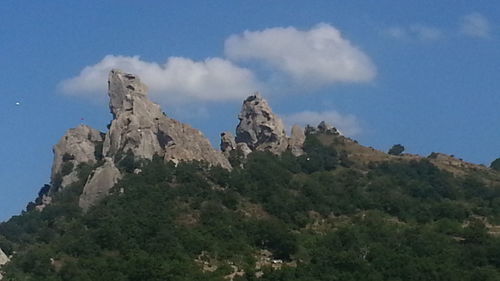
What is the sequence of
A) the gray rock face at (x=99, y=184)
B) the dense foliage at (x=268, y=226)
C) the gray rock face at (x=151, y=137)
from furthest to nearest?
the gray rock face at (x=151, y=137)
the gray rock face at (x=99, y=184)
the dense foliage at (x=268, y=226)

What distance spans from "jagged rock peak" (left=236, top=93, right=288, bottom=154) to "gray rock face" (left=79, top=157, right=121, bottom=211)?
22.9 metres

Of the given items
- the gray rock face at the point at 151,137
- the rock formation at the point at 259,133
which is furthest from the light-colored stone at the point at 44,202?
the rock formation at the point at 259,133

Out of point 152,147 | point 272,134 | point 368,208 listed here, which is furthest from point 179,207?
point 272,134

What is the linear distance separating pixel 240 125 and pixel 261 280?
44672 millimetres

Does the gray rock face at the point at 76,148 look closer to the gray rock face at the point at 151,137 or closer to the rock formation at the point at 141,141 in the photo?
the rock formation at the point at 141,141

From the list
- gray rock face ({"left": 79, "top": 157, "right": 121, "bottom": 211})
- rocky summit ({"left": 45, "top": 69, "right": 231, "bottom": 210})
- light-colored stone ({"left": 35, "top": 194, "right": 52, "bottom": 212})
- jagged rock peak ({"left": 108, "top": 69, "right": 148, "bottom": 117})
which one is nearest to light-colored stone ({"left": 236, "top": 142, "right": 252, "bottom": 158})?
rocky summit ({"left": 45, "top": 69, "right": 231, "bottom": 210})

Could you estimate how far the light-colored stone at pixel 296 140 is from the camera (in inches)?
4432

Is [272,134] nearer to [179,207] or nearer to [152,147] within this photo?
[152,147]

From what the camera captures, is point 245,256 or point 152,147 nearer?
point 245,256

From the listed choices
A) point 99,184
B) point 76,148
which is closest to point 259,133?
point 76,148

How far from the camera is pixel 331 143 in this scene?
381 ft

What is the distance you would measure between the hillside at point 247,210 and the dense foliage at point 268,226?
16 centimetres

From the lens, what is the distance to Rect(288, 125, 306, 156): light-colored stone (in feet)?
369

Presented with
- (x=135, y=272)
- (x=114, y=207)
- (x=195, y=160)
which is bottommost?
(x=135, y=272)
